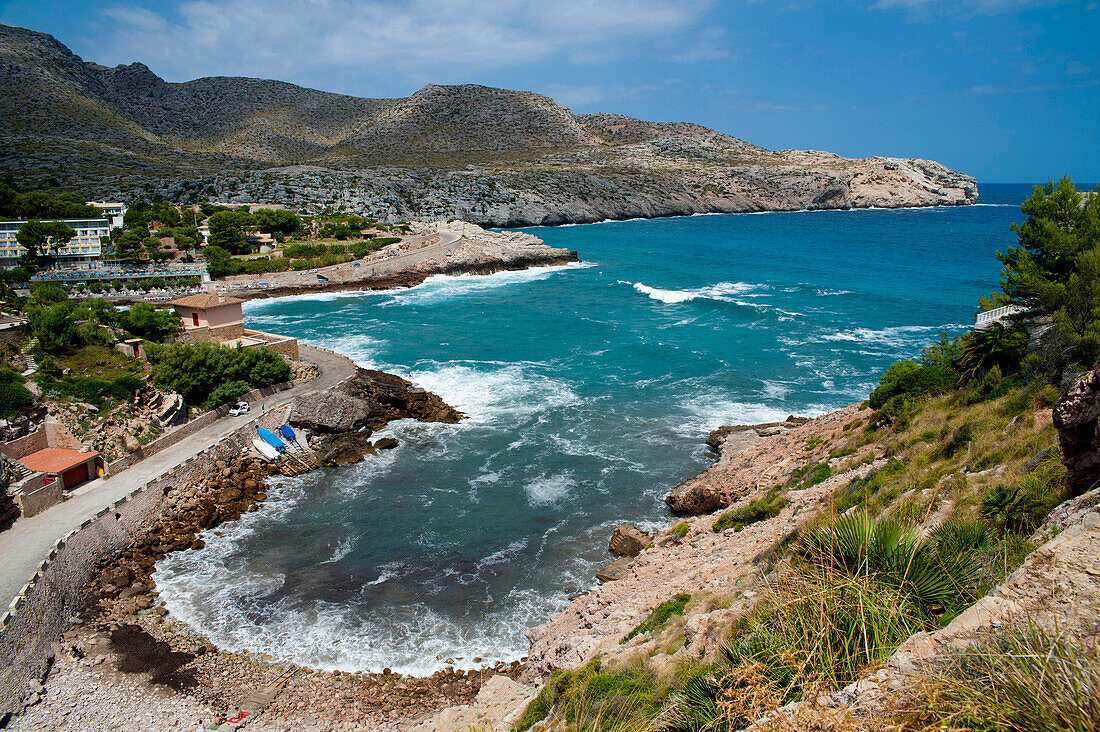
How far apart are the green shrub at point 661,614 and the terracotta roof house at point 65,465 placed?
2094 cm

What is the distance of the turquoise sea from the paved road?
347 centimetres

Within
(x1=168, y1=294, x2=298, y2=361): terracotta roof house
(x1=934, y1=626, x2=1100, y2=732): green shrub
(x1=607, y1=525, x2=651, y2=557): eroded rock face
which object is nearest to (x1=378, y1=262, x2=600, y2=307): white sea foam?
(x1=168, y1=294, x2=298, y2=361): terracotta roof house

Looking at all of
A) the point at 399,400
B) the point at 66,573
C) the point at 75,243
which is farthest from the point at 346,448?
the point at 75,243

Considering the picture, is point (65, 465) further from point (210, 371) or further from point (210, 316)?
point (210, 316)

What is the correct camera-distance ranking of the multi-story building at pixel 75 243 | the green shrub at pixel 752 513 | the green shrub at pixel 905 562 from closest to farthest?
the green shrub at pixel 905 562
the green shrub at pixel 752 513
the multi-story building at pixel 75 243

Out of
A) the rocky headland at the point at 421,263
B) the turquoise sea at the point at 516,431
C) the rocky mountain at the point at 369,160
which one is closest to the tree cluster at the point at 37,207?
the rocky headland at the point at 421,263

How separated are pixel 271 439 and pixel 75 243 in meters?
56.4

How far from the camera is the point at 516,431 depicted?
31.8 metres

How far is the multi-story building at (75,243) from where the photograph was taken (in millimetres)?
62000

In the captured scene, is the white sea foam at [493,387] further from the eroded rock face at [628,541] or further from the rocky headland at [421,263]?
the rocky headland at [421,263]

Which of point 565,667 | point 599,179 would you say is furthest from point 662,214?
point 565,667

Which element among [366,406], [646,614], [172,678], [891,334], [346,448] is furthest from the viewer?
[891,334]

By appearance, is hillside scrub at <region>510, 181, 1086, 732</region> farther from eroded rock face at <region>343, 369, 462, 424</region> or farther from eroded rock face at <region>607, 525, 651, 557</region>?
eroded rock face at <region>343, 369, 462, 424</region>

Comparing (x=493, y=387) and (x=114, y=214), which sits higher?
(x=114, y=214)
